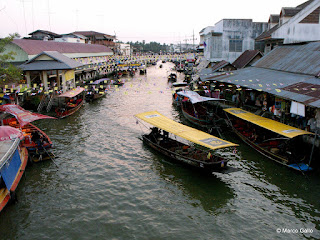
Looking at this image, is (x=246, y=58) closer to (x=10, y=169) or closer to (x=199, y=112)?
(x=199, y=112)

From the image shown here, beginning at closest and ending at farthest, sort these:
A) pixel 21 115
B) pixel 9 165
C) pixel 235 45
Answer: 1. pixel 9 165
2. pixel 21 115
3. pixel 235 45

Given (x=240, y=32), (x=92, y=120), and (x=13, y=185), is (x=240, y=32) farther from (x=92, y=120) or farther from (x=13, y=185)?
(x=13, y=185)

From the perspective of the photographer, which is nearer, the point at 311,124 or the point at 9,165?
the point at 9,165

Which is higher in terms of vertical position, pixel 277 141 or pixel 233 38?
pixel 233 38

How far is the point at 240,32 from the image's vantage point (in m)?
42.6

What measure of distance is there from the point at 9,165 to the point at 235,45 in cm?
3874

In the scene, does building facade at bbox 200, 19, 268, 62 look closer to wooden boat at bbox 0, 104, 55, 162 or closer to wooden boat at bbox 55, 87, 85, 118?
wooden boat at bbox 55, 87, 85, 118

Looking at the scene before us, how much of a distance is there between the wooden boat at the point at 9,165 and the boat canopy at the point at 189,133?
9691 millimetres

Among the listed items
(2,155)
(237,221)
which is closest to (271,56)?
(237,221)

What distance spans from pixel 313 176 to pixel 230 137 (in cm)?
859

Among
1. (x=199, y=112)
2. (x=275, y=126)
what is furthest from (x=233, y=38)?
(x=275, y=126)

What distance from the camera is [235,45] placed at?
1705 inches

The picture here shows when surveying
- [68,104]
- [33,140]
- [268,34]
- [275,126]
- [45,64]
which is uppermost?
[268,34]

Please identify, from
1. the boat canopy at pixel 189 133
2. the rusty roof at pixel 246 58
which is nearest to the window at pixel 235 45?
the rusty roof at pixel 246 58
